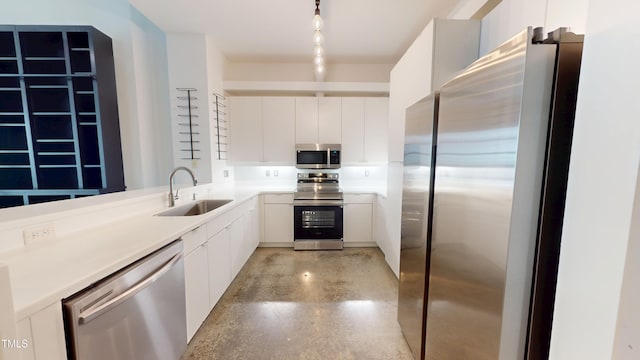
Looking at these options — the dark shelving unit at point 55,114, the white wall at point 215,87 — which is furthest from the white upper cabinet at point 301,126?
the dark shelving unit at point 55,114

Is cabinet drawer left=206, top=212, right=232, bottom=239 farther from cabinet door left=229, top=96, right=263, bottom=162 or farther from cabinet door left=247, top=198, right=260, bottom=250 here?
cabinet door left=229, top=96, right=263, bottom=162

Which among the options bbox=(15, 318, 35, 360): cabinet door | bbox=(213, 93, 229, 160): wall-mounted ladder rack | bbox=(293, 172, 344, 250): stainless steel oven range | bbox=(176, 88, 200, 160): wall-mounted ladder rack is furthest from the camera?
bbox=(293, 172, 344, 250): stainless steel oven range

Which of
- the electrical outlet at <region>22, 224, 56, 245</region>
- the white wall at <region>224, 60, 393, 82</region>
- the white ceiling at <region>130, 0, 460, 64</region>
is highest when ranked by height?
the white ceiling at <region>130, 0, 460, 64</region>

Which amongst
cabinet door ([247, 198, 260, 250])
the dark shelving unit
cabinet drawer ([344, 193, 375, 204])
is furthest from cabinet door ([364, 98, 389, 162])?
the dark shelving unit

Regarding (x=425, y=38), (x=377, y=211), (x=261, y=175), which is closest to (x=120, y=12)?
(x=261, y=175)

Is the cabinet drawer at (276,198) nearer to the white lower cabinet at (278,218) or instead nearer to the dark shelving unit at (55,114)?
the white lower cabinet at (278,218)

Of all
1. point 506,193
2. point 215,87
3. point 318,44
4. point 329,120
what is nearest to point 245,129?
point 215,87

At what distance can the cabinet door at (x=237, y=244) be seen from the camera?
2486 millimetres

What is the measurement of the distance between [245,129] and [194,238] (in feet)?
7.71

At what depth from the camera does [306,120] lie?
371 cm

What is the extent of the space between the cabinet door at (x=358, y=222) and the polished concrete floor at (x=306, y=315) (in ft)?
1.65

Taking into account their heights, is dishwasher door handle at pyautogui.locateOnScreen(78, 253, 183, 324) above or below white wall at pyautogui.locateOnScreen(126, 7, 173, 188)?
below

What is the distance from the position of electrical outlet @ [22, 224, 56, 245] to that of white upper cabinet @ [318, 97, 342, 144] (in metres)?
3.01

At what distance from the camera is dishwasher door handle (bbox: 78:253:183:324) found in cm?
92
